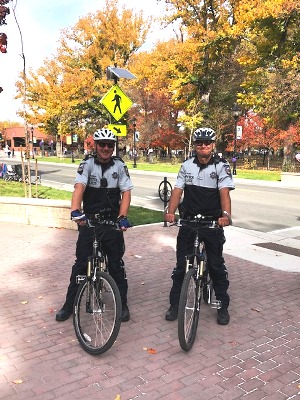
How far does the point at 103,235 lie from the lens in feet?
13.7

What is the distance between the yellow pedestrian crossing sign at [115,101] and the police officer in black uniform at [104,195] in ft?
15.0

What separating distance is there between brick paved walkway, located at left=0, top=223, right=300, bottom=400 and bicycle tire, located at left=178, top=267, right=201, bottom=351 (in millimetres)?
133

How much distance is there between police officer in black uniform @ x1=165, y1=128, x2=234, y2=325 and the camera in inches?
163

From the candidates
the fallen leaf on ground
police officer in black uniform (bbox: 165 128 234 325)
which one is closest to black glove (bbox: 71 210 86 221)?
police officer in black uniform (bbox: 165 128 234 325)

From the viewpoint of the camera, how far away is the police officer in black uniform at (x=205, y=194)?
13.6 feet

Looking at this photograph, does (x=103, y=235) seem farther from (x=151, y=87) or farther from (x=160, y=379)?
(x=151, y=87)

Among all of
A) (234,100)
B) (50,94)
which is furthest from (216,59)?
(50,94)

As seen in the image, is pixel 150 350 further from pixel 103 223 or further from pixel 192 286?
pixel 103 223

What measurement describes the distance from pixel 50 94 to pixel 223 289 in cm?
4393

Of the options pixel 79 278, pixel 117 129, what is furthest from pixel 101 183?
pixel 117 129

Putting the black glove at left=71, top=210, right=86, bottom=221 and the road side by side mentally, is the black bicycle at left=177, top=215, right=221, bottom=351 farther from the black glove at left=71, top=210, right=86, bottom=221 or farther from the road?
the road

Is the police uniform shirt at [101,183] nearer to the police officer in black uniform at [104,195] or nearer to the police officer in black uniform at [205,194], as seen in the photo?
the police officer in black uniform at [104,195]

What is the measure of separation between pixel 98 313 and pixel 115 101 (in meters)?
5.73

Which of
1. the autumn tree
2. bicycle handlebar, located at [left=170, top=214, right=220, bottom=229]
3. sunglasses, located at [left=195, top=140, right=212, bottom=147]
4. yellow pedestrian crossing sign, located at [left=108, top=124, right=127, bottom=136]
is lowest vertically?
bicycle handlebar, located at [left=170, top=214, right=220, bottom=229]
